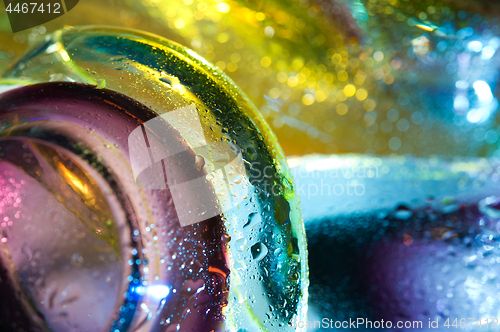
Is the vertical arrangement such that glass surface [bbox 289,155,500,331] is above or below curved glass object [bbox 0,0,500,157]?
below

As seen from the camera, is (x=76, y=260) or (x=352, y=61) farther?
(x=352, y=61)

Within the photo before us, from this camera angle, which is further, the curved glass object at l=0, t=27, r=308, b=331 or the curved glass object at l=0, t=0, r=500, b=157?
the curved glass object at l=0, t=0, r=500, b=157

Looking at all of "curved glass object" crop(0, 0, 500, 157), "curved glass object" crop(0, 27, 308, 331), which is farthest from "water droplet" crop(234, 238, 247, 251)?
"curved glass object" crop(0, 0, 500, 157)

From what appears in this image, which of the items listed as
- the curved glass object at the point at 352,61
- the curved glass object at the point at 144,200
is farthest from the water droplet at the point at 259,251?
the curved glass object at the point at 352,61

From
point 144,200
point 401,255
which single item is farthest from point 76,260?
point 401,255

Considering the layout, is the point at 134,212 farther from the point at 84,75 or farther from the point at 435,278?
the point at 435,278

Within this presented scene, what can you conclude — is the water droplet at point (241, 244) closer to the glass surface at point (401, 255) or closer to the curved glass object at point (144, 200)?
the curved glass object at point (144, 200)

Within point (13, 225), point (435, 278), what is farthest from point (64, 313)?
point (435, 278)

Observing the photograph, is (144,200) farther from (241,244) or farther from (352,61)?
(352,61)

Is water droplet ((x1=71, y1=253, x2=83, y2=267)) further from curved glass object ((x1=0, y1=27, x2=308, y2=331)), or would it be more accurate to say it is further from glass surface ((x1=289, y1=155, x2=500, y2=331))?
glass surface ((x1=289, y1=155, x2=500, y2=331))
